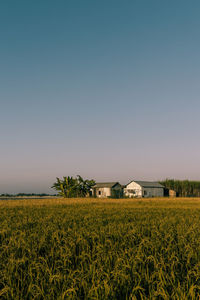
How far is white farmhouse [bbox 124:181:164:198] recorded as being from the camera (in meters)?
61.1

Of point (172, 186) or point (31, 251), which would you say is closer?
point (31, 251)

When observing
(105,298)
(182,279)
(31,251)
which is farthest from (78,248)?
(105,298)

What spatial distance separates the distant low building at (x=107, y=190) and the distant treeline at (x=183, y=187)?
48.3 feet

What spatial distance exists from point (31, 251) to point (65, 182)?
50265 mm

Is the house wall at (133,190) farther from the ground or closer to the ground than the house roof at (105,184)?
closer to the ground

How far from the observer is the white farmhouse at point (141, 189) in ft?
200

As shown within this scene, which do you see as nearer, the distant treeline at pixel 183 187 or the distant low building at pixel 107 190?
the distant low building at pixel 107 190

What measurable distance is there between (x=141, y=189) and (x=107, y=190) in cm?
835

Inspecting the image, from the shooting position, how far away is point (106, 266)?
435 centimetres

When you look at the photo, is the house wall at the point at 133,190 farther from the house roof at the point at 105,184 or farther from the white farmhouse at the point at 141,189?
the house roof at the point at 105,184

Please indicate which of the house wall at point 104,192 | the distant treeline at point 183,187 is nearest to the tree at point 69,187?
the house wall at point 104,192

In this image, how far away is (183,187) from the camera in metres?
71.1

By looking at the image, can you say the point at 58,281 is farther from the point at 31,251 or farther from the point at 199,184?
the point at 199,184

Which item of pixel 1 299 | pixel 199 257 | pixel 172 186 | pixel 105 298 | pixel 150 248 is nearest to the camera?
pixel 105 298
